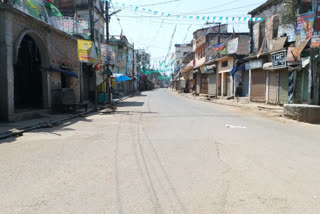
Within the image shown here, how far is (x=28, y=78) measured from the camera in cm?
1478

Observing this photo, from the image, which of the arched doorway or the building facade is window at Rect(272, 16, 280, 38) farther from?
the arched doorway

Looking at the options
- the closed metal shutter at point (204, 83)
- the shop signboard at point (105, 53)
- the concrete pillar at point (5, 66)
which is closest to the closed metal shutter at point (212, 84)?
the closed metal shutter at point (204, 83)

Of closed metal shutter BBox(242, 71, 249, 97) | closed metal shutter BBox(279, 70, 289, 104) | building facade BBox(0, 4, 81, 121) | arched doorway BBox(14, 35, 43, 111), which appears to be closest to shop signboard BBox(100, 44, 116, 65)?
building facade BBox(0, 4, 81, 121)

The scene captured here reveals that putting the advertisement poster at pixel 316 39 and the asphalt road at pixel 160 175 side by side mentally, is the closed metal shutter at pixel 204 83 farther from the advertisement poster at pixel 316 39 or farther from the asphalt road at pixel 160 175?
the asphalt road at pixel 160 175

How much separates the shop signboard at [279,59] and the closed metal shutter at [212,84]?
13578 mm

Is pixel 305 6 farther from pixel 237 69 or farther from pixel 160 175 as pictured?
pixel 160 175

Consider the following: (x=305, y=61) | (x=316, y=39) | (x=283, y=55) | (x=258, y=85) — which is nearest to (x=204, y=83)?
(x=258, y=85)

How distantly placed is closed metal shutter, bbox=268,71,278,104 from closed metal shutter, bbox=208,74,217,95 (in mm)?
12268

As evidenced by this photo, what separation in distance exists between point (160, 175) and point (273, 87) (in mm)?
17050

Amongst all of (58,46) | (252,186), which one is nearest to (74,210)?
(252,186)

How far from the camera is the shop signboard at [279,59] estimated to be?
16.6 meters

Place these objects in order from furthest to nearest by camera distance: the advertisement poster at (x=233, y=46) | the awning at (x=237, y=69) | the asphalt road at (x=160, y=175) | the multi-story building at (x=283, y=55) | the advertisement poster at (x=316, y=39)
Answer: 1. the advertisement poster at (x=233, y=46)
2. the awning at (x=237, y=69)
3. the multi-story building at (x=283, y=55)
4. the advertisement poster at (x=316, y=39)
5. the asphalt road at (x=160, y=175)

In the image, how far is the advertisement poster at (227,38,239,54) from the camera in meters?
23.8

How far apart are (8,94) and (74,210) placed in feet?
30.5
